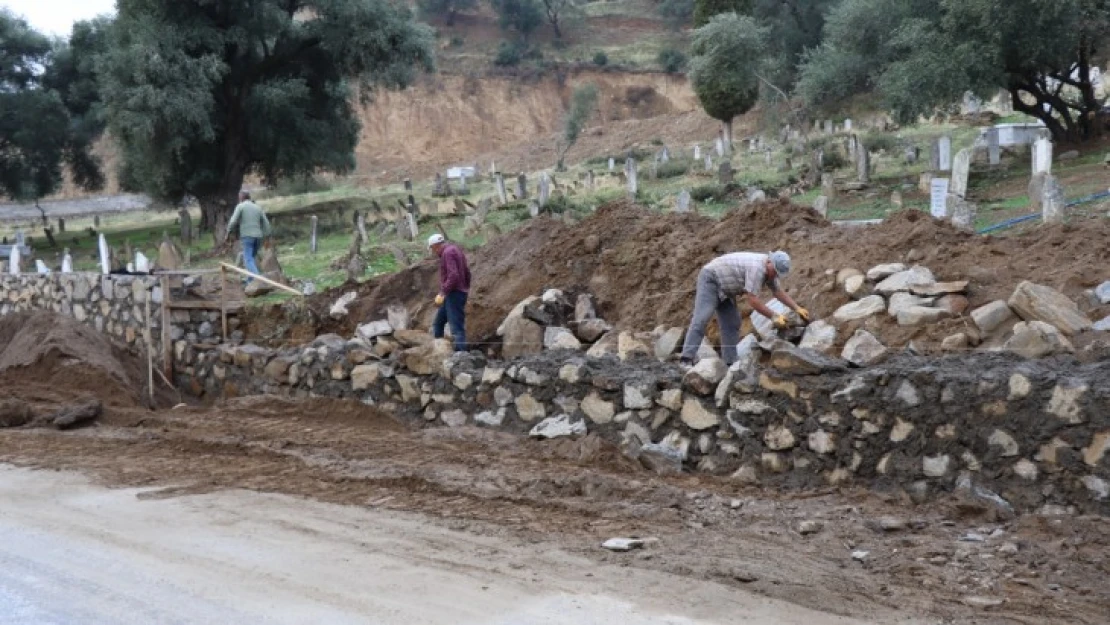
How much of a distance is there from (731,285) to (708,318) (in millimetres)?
387

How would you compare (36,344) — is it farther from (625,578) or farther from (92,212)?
(92,212)

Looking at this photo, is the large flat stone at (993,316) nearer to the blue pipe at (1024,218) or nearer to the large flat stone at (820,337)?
the large flat stone at (820,337)

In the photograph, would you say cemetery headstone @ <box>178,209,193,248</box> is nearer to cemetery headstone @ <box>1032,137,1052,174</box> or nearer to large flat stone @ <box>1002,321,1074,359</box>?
cemetery headstone @ <box>1032,137,1052,174</box>

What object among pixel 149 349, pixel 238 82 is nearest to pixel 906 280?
pixel 149 349

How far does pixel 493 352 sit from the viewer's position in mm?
14047

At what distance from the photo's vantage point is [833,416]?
8.65 m

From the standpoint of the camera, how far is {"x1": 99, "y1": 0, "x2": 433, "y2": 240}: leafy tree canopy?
3225 cm

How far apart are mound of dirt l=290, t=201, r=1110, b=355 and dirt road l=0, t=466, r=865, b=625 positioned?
16.9 feet

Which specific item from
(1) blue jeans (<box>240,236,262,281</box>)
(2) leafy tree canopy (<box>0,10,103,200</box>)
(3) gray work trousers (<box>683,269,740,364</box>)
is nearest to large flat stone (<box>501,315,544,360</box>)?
(3) gray work trousers (<box>683,269,740,364</box>)

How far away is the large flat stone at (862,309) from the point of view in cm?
1130

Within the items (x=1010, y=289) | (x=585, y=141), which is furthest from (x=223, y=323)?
(x=585, y=141)

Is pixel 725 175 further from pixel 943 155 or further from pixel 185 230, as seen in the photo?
pixel 185 230

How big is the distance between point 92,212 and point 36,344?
152 ft

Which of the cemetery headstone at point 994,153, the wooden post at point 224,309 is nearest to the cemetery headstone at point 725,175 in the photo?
the cemetery headstone at point 994,153
